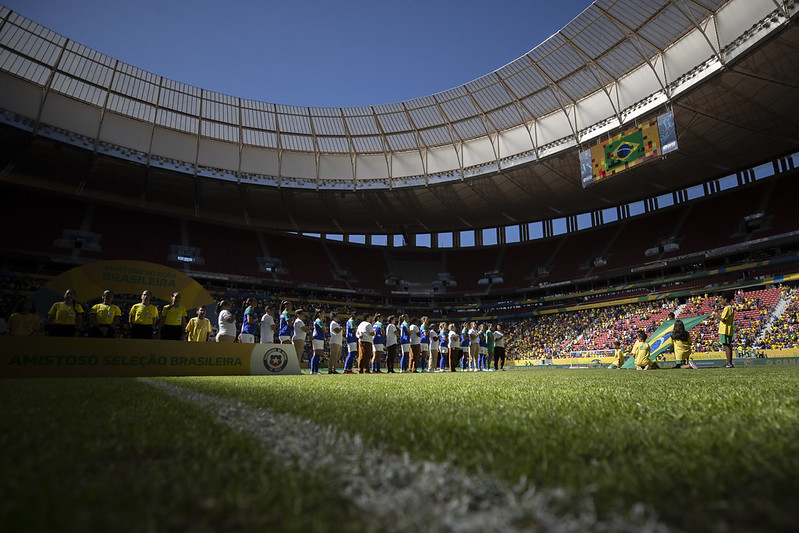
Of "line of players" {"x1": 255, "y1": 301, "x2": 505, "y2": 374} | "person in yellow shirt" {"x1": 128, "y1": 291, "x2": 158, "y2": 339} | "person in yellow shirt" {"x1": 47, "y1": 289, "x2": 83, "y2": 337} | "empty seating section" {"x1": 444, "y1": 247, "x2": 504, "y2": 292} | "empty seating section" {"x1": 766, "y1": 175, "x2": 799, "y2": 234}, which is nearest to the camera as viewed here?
"person in yellow shirt" {"x1": 47, "y1": 289, "x2": 83, "y2": 337}

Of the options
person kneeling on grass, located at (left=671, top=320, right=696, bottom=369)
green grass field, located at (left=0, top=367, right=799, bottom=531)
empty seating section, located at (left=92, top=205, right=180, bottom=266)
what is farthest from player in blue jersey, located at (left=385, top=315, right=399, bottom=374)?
empty seating section, located at (left=92, top=205, right=180, bottom=266)

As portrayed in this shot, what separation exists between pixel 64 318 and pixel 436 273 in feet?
109

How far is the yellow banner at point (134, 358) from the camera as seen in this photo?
621 centimetres

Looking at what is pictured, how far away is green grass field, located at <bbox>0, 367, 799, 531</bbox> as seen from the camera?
86 cm

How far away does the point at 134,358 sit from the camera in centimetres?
720

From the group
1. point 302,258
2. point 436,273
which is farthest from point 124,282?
point 436,273

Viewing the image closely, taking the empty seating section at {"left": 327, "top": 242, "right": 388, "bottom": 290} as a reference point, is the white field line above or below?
below

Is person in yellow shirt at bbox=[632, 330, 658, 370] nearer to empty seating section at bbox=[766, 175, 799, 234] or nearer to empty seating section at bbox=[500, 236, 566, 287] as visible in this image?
empty seating section at bbox=[766, 175, 799, 234]

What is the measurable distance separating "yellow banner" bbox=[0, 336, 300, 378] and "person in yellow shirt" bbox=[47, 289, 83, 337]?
4.64 feet

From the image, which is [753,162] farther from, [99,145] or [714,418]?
[99,145]

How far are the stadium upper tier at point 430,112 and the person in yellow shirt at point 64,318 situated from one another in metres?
20.8

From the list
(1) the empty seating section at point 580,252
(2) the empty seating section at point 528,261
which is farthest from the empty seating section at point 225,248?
(1) the empty seating section at point 580,252

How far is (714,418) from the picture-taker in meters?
2.15

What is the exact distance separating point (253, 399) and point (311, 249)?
34.4 meters
